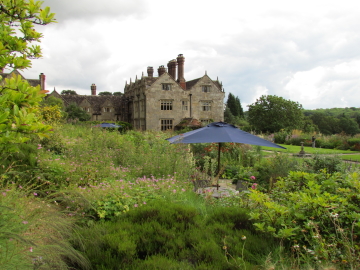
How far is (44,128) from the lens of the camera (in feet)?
7.17

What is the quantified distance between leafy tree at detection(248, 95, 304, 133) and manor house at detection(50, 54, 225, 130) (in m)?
7.43

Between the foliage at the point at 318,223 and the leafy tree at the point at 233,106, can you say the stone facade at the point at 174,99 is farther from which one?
the foliage at the point at 318,223

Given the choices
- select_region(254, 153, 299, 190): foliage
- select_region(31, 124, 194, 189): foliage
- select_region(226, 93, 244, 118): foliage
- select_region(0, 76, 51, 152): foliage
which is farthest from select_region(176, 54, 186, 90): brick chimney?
select_region(0, 76, 51, 152): foliage

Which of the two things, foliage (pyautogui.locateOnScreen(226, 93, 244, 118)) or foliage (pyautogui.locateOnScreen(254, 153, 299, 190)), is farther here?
foliage (pyautogui.locateOnScreen(226, 93, 244, 118))

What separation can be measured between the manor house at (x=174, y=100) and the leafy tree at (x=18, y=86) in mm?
29387

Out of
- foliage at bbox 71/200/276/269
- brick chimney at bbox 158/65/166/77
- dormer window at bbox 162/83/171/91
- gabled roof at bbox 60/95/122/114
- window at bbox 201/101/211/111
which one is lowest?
foliage at bbox 71/200/276/269

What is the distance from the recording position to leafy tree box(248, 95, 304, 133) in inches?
1531

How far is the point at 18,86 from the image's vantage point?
2.22m

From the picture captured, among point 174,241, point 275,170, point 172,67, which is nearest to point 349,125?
point 172,67

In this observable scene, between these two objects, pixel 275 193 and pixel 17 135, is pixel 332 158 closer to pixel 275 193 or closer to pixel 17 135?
pixel 275 193

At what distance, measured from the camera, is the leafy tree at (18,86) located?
2072mm

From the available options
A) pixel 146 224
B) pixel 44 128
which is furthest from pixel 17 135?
pixel 146 224

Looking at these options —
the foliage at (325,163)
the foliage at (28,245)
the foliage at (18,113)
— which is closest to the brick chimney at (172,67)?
the foliage at (325,163)

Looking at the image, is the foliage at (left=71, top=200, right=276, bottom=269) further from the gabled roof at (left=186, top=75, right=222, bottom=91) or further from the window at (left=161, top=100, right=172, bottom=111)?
the gabled roof at (left=186, top=75, right=222, bottom=91)
